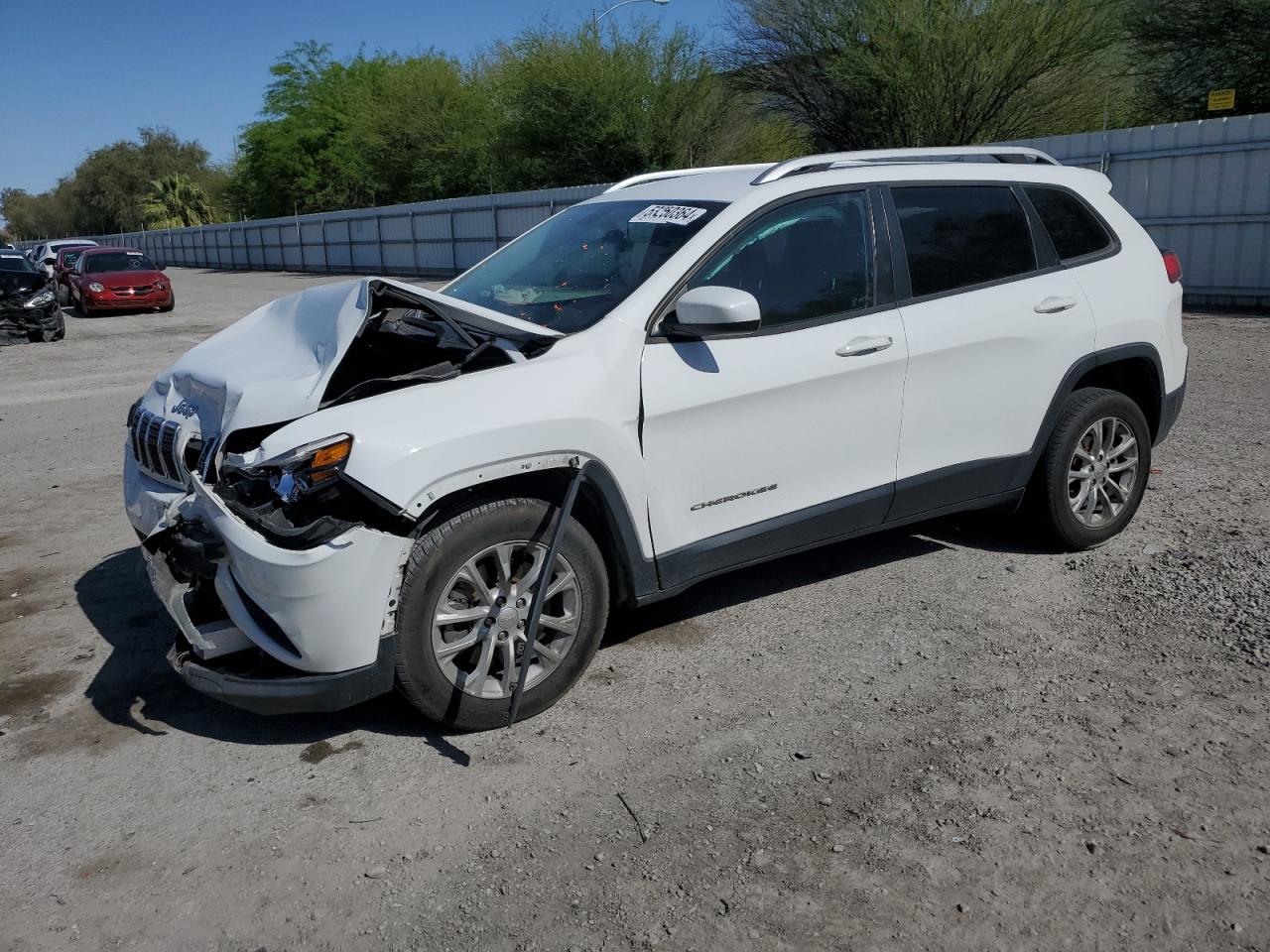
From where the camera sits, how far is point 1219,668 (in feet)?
13.4

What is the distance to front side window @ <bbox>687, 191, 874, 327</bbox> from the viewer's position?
425 centimetres

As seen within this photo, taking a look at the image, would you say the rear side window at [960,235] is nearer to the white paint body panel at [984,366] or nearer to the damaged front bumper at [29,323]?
the white paint body panel at [984,366]

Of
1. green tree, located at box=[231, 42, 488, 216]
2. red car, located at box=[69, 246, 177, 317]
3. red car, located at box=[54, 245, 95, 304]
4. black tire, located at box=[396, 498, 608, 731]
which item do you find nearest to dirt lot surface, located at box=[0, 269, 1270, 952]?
black tire, located at box=[396, 498, 608, 731]

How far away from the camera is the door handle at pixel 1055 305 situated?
494 cm

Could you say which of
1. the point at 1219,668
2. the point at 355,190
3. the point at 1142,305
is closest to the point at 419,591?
the point at 1219,668

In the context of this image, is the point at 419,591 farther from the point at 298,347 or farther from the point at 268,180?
the point at 268,180

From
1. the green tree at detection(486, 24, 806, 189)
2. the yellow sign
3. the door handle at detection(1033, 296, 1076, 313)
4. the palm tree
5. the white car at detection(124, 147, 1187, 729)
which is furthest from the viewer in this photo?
the palm tree

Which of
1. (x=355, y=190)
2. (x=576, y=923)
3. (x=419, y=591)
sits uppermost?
(x=355, y=190)

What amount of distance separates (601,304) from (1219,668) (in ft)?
8.77

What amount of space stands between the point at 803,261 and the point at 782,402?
63cm

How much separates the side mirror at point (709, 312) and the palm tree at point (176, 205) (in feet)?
325

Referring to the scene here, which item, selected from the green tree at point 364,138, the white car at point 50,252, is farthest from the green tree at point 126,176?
the white car at point 50,252

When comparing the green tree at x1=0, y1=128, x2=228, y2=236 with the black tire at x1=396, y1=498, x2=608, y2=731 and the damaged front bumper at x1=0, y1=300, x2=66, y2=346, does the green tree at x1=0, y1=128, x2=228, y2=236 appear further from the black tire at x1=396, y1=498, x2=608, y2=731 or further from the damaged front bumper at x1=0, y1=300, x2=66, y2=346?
the black tire at x1=396, y1=498, x2=608, y2=731

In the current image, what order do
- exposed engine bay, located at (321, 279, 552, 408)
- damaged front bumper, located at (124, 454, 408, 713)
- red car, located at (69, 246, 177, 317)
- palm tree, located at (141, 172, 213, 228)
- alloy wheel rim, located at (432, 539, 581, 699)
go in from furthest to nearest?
1. palm tree, located at (141, 172, 213, 228)
2. red car, located at (69, 246, 177, 317)
3. exposed engine bay, located at (321, 279, 552, 408)
4. alloy wheel rim, located at (432, 539, 581, 699)
5. damaged front bumper, located at (124, 454, 408, 713)
